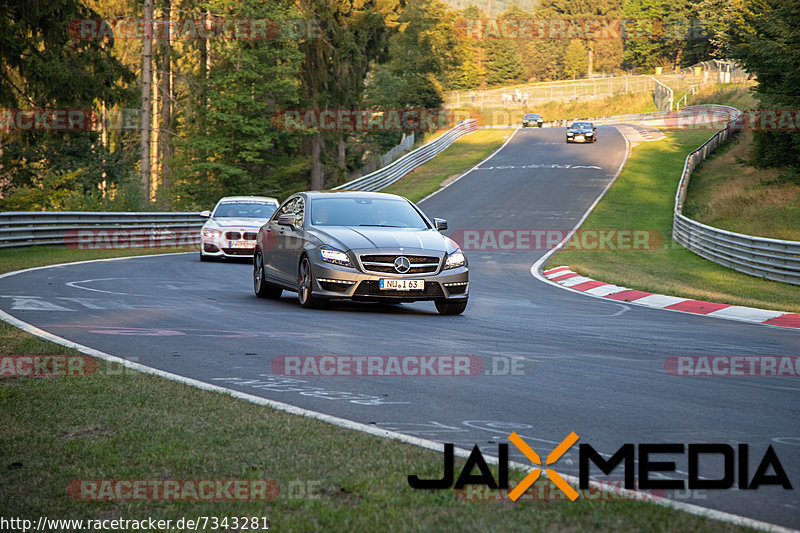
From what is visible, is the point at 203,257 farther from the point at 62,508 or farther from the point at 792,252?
the point at 62,508

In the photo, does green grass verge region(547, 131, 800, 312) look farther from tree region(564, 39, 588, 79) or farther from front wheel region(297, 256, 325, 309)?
tree region(564, 39, 588, 79)

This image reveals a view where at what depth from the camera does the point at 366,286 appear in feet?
39.4

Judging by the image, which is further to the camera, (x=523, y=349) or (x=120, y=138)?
(x=120, y=138)

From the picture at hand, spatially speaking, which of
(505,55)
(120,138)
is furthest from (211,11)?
(505,55)

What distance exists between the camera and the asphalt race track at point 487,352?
566 centimetres

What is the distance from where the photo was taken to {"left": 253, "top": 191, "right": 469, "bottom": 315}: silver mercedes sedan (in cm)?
1205

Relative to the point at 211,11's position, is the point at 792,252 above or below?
below

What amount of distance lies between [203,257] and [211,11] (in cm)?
2671

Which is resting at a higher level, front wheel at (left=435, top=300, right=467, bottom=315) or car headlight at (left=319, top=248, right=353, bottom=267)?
car headlight at (left=319, top=248, right=353, bottom=267)
